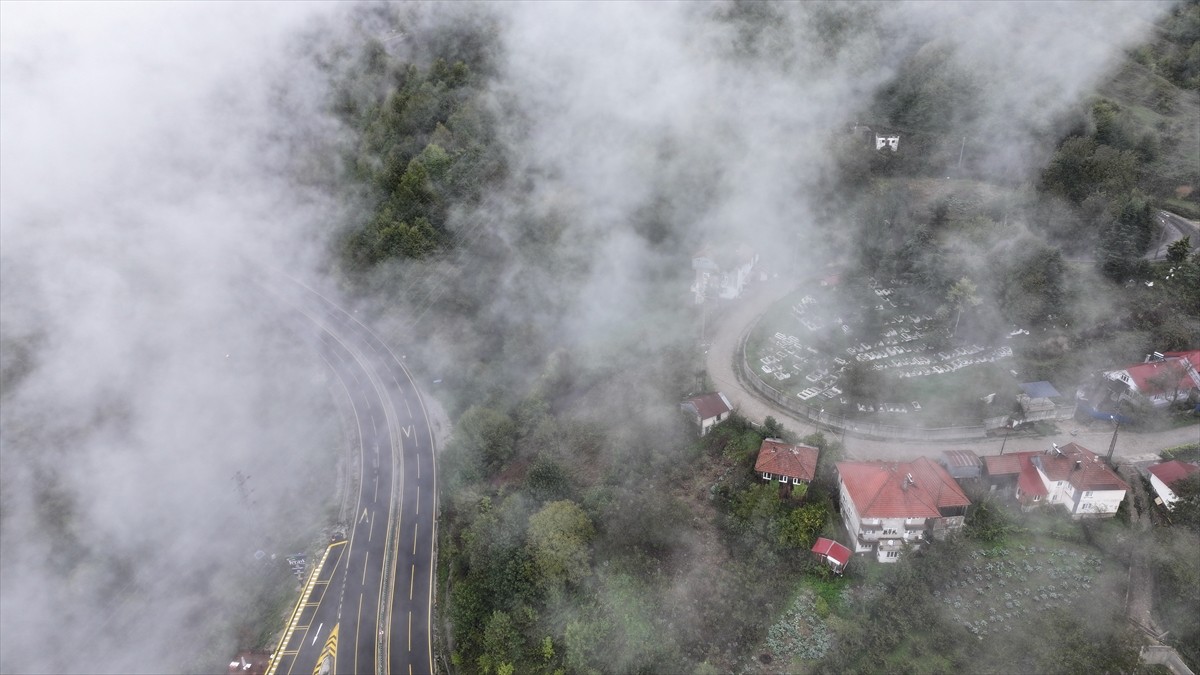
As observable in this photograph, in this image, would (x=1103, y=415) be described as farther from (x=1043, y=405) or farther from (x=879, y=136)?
(x=879, y=136)

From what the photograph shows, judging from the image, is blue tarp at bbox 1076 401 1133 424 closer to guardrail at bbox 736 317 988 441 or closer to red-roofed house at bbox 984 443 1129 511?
red-roofed house at bbox 984 443 1129 511

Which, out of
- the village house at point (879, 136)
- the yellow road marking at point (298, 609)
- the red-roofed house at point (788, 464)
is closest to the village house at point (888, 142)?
the village house at point (879, 136)

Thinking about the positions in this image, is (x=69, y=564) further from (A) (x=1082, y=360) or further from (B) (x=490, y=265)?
(A) (x=1082, y=360)

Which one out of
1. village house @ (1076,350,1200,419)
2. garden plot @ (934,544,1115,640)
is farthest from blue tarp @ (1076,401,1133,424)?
garden plot @ (934,544,1115,640)

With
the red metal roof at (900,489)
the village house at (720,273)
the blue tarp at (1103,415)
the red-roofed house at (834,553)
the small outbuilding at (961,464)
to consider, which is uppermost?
the village house at (720,273)

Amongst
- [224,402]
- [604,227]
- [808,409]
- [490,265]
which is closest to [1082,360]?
[808,409]

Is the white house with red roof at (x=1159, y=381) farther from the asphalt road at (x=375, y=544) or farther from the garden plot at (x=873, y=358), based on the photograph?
the asphalt road at (x=375, y=544)
